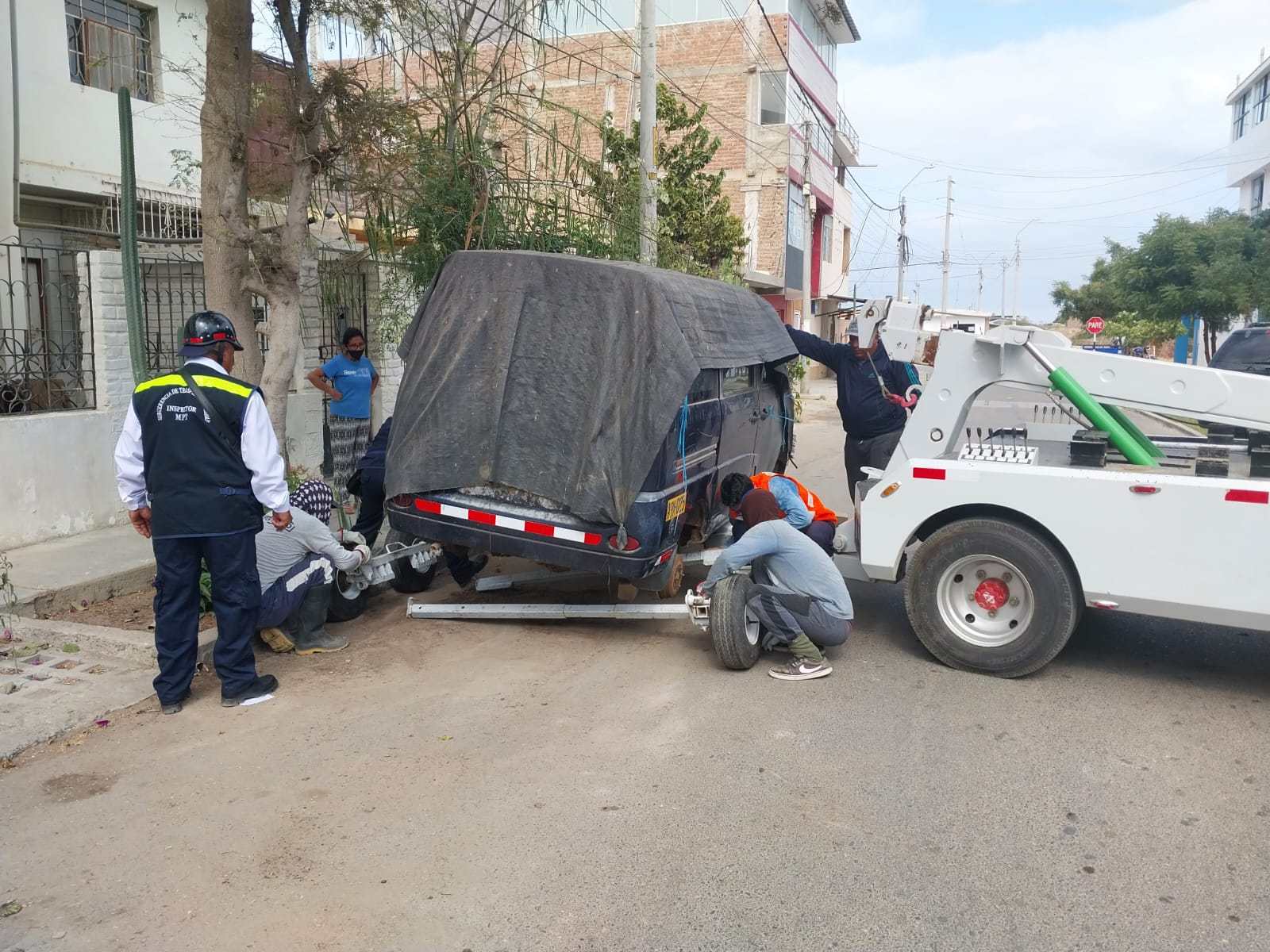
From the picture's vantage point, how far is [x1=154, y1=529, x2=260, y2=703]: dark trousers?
512cm

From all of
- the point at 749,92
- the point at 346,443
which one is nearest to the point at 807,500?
the point at 346,443

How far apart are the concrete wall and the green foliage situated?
29.6 metres

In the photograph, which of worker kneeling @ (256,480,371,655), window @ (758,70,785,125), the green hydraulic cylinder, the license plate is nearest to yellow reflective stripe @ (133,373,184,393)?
worker kneeling @ (256,480,371,655)

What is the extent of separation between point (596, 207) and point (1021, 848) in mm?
7112

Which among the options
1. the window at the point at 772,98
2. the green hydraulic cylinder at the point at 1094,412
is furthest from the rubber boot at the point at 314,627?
the window at the point at 772,98

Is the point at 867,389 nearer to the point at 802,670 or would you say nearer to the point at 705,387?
the point at 705,387

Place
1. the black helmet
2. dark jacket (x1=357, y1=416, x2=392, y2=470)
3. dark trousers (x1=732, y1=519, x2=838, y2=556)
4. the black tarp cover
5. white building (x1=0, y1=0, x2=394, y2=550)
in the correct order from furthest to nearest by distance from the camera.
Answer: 1. white building (x1=0, y1=0, x2=394, y2=550)
2. dark jacket (x1=357, y1=416, x2=392, y2=470)
3. dark trousers (x1=732, y1=519, x2=838, y2=556)
4. the black tarp cover
5. the black helmet

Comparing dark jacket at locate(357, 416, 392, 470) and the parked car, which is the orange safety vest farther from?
dark jacket at locate(357, 416, 392, 470)

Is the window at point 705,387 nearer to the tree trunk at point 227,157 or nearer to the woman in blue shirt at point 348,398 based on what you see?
the tree trunk at point 227,157

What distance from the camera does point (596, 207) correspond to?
9.49 meters

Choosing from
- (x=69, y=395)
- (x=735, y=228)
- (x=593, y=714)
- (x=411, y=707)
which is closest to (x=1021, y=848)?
(x=593, y=714)

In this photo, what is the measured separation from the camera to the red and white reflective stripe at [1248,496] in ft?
16.4

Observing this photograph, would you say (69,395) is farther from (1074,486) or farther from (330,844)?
(1074,486)

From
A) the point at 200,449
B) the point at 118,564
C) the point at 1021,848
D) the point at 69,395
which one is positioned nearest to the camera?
the point at 1021,848
